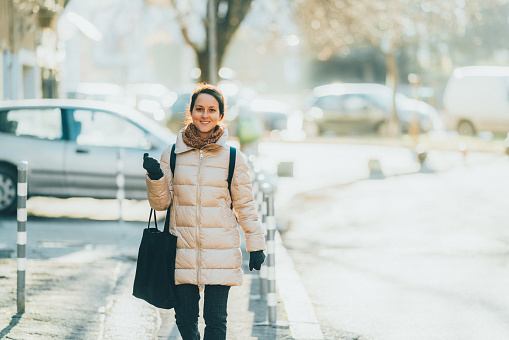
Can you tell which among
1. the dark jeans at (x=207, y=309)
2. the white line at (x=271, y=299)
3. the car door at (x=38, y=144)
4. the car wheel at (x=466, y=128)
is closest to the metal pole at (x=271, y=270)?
the white line at (x=271, y=299)

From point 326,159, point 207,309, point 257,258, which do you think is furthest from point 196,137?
point 326,159

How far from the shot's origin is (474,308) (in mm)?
7004

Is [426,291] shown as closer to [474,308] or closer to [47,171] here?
[474,308]

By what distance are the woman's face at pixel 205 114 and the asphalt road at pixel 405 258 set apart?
2.09 meters

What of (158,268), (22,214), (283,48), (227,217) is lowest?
(158,268)

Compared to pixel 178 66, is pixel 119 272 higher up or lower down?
lower down

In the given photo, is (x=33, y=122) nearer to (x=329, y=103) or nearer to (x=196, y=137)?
(x=196, y=137)

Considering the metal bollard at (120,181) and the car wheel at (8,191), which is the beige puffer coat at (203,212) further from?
the car wheel at (8,191)

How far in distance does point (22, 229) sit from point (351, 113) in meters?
26.3

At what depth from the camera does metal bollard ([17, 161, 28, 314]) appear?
602 centimetres

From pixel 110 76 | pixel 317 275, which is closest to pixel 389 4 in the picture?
pixel 317 275

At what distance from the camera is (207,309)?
4.73 metres

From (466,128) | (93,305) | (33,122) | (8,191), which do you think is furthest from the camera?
(466,128)

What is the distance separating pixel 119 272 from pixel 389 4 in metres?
25.0
